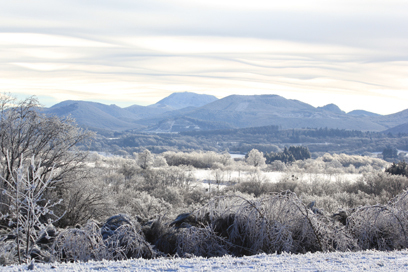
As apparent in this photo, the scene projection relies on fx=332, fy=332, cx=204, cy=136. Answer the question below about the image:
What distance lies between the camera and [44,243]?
295 inches

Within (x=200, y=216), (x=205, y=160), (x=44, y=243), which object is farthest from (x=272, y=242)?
(x=205, y=160)

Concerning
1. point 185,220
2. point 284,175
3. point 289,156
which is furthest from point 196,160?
point 185,220

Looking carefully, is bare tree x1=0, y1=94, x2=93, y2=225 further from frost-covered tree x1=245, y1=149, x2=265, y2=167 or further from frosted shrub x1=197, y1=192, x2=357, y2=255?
frost-covered tree x1=245, y1=149, x2=265, y2=167

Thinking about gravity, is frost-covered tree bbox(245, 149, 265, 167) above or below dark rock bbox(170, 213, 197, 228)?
below

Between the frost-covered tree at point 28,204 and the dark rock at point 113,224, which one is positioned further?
the dark rock at point 113,224

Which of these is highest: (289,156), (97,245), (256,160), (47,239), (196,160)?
(97,245)

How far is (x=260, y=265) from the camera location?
4492mm

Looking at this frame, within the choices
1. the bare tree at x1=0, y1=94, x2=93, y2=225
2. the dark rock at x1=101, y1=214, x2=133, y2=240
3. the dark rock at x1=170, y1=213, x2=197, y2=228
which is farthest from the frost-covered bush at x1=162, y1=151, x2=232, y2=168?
the dark rock at x1=101, y1=214, x2=133, y2=240

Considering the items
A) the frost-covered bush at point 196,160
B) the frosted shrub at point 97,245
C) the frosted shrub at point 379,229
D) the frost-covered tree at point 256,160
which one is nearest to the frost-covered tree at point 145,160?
the frost-covered bush at point 196,160

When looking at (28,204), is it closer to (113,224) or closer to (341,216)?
(113,224)

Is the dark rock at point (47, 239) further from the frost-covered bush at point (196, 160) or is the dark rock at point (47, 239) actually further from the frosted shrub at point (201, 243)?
the frost-covered bush at point (196, 160)

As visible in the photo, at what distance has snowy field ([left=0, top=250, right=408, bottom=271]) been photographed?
4.30 metres

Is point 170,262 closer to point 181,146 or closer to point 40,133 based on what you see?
point 40,133

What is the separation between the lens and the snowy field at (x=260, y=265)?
4.30m
